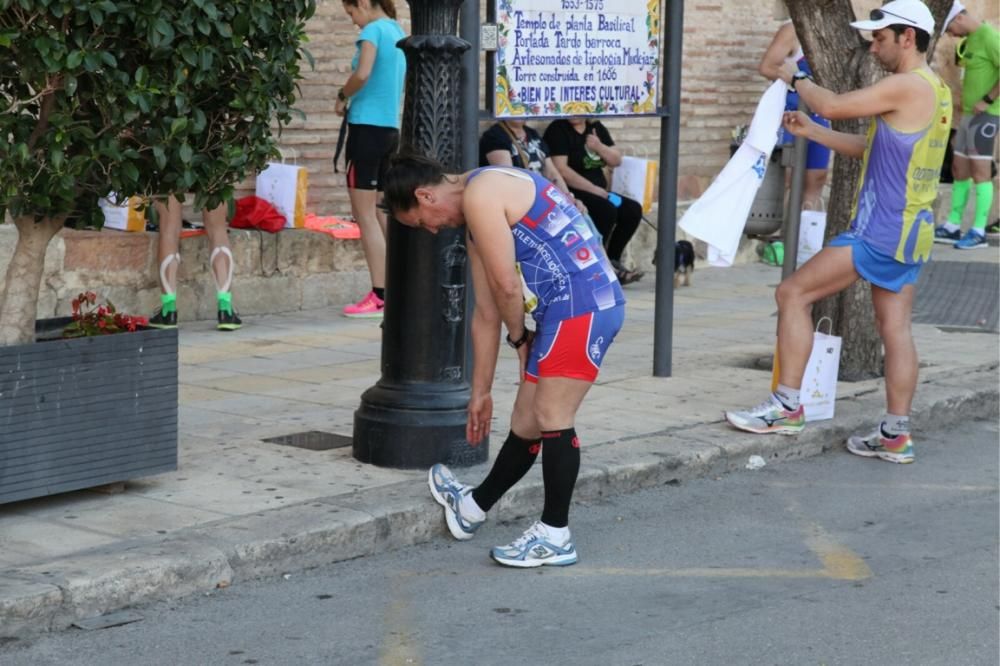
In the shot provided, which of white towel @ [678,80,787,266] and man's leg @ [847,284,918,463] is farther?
white towel @ [678,80,787,266]

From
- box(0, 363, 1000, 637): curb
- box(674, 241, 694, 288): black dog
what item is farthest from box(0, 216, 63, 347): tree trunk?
box(674, 241, 694, 288): black dog

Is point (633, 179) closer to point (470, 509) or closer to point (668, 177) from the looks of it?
point (668, 177)

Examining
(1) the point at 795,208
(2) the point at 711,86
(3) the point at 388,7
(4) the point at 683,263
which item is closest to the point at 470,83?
(1) the point at 795,208

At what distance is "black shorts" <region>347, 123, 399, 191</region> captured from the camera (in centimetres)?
1067

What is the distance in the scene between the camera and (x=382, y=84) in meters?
10.7

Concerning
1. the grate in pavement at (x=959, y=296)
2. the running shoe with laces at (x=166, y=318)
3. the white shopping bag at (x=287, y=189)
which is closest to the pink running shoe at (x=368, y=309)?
the white shopping bag at (x=287, y=189)

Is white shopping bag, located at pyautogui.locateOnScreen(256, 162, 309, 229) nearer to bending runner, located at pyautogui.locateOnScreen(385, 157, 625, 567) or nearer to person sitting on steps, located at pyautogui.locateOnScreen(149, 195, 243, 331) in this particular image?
person sitting on steps, located at pyautogui.locateOnScreen(149, 195, 243, 331)

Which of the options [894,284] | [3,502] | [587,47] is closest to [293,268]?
[587,47]

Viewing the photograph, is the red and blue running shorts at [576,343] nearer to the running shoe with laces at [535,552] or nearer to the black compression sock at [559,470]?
the black compression sock at [559,470]

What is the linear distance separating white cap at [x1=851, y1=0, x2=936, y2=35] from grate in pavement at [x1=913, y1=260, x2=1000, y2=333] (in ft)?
14.2

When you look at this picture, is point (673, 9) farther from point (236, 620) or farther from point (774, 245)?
point (774, 245)

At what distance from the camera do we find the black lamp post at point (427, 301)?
673 centimetres

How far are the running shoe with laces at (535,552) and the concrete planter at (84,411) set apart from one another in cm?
135

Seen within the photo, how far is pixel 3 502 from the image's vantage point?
580 cm
